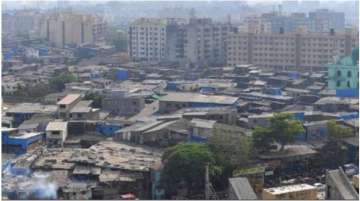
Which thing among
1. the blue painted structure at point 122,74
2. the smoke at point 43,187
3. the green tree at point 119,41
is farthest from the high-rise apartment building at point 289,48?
the smoke at point 43,187

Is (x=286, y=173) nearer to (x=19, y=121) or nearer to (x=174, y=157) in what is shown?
(x=174, y=157)

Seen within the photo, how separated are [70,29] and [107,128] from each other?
9103 millimetres

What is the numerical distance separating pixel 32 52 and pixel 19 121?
6.49m

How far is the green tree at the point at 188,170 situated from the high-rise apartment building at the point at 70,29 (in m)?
10.1

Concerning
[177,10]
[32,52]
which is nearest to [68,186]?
[32,52]

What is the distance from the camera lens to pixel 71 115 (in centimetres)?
558

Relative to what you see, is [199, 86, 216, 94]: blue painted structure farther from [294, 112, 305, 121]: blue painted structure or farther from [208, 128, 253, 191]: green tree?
[208, 128, 253, 191]: green tree

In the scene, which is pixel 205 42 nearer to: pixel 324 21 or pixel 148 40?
pixel 148 40

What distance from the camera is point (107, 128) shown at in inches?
205

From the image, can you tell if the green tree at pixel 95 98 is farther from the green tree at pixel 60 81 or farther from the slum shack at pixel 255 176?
the slum shack at pixel 255 176

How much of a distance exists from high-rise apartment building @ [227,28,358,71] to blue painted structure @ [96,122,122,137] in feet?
16.5

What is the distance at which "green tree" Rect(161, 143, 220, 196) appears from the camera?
12.1 ft

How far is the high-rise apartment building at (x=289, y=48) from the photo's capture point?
9531 mm

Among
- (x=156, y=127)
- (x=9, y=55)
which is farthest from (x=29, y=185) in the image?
(x=9, y=55)
